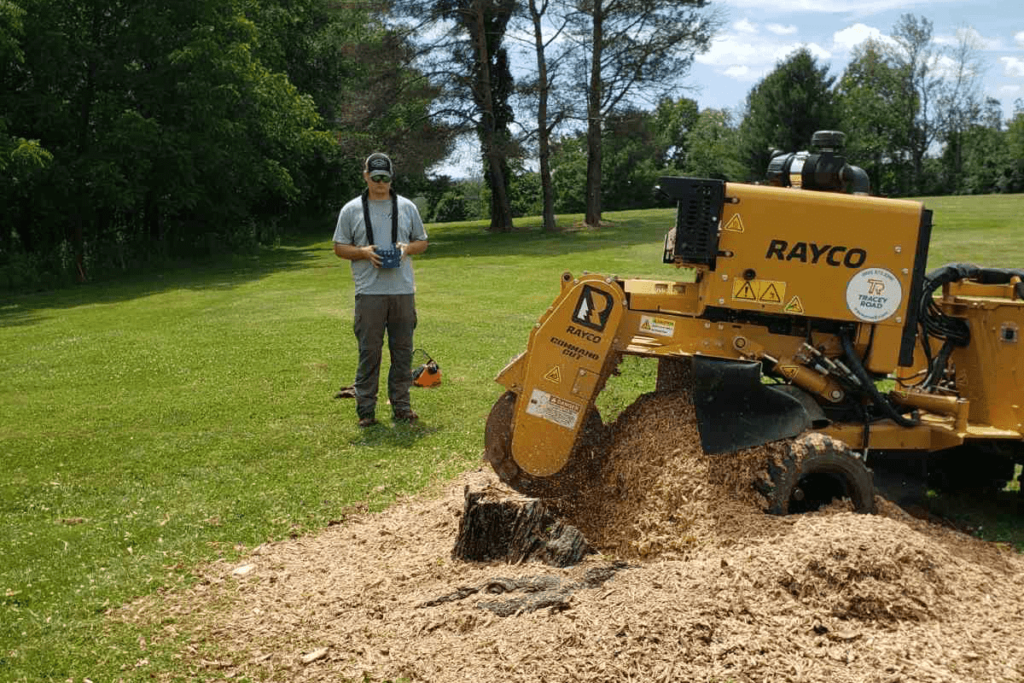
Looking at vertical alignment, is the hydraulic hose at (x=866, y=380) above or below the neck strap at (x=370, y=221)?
below

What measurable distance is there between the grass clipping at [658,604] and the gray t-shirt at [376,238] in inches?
122

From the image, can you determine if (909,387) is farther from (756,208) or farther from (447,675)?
(447,675)

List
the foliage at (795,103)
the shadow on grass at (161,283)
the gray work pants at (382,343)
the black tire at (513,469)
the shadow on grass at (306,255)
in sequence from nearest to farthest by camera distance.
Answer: the black tire at (513,469)
the gray work pants at (382,343)
the shadow on grass at (161,283)
the shadow on grass at (306,255)
the foliage at (795,103)

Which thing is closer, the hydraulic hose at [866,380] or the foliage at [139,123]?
the hydraulic hose at [866,380]

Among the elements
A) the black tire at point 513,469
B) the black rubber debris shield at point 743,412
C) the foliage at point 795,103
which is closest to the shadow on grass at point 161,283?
the black tire at point 513,469

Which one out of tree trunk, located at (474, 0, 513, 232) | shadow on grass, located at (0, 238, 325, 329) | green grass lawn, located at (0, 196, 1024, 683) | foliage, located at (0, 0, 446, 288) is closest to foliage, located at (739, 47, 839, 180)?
tree trunk, located at (474, 0, 513, 232)

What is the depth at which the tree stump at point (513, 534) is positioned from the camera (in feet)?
17.0

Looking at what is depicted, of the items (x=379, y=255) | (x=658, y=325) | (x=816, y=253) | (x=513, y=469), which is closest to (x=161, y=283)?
(x=379, y=255)

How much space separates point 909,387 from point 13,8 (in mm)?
20300

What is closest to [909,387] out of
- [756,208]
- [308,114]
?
[756,208]

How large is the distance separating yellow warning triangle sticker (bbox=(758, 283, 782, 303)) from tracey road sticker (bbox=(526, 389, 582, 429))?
48.5 inches

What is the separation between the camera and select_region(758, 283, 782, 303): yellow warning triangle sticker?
561cm

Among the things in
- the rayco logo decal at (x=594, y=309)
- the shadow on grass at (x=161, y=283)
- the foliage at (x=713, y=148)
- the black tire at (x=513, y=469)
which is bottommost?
the shadow on grass at (x=161, y=283)

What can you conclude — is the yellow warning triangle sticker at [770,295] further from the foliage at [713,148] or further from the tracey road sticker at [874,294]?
the foliage at [713,148]
